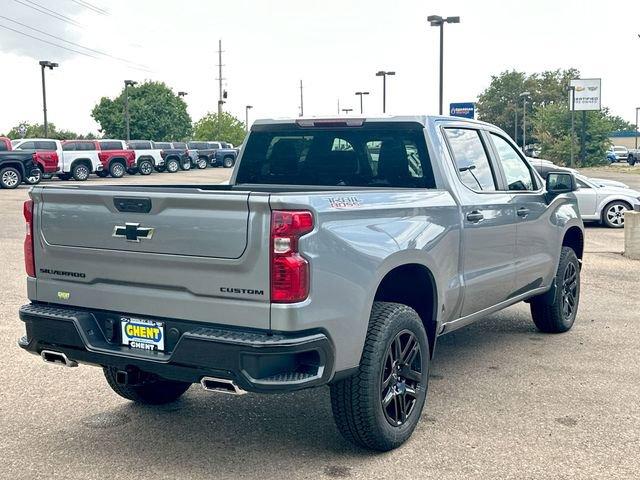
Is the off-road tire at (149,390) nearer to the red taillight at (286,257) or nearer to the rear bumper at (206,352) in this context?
the rear bumper at (206,352)

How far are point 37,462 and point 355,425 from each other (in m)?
1.75

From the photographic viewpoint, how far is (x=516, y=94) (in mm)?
113062

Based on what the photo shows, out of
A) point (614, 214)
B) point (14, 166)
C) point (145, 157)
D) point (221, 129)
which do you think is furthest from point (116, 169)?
point (221, 129)

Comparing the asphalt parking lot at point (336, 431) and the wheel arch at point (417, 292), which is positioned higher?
the wheel arch at point (417, 292)

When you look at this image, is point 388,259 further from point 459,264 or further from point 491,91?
point 491,91

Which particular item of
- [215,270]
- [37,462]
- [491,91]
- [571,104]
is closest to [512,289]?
[215,270]

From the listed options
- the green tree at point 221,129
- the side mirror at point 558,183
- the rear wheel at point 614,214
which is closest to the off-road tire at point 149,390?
the side mirror at point 558,183

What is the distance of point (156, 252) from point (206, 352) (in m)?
0.58

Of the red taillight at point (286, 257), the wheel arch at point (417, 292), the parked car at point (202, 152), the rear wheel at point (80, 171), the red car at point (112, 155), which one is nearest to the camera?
the red taillight at point (286, 257)

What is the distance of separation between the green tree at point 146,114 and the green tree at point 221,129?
11.2 feet

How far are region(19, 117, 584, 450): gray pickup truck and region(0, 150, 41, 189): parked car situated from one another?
976 inches

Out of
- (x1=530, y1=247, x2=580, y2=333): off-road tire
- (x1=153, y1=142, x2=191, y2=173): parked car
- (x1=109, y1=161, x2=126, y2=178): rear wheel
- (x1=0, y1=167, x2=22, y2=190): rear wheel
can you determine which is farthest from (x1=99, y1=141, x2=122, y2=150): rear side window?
(x1=530, y1=247, x2=580, y2=333): off-road tire

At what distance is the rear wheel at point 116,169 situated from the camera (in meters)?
37.4

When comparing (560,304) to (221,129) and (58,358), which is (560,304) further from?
(221,129)
